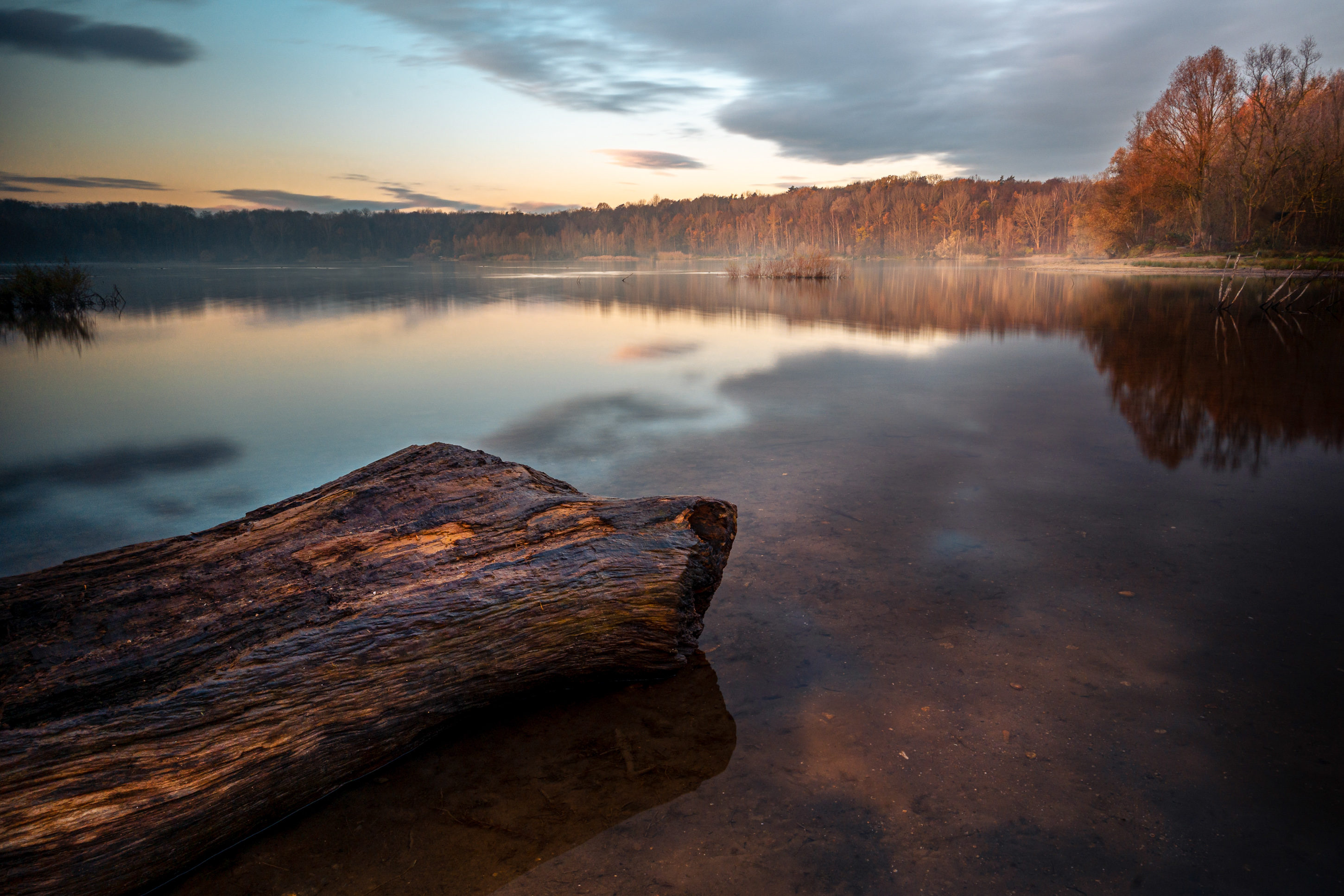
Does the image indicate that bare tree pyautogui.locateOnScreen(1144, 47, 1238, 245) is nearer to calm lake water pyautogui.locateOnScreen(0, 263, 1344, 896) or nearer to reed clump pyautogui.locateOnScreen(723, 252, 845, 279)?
reed clump pyautogui.locateOnScreen(723, 252, 845, 279)

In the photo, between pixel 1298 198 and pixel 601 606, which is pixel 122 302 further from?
pixel 1298 198

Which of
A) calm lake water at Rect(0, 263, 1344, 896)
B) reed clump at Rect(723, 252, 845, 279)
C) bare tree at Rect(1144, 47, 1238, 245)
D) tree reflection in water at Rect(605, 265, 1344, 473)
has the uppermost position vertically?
bare tree at Rect(1144, 47, 1238, 245)

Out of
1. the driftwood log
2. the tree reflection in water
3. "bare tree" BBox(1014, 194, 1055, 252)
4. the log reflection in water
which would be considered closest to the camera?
the driftwood log

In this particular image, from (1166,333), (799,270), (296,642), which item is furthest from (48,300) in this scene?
(1166,333)

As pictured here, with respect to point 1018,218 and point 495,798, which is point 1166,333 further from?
point 1018,218

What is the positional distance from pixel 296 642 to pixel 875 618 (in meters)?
2.66

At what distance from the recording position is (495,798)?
8.30ft

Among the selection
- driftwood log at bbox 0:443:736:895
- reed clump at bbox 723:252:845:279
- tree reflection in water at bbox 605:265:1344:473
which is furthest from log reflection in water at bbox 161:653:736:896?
reed clump at bbox 723:252:845:279

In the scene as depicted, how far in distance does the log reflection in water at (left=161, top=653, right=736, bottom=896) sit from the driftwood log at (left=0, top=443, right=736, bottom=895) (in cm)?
12

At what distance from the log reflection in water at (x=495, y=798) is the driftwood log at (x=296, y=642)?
12 cm

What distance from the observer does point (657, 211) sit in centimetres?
18325

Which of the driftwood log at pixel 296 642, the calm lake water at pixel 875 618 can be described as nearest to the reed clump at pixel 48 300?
the calm lake water at pixel 875 618

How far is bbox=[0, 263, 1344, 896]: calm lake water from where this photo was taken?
228cm

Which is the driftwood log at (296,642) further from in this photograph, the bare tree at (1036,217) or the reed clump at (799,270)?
the bare tree at (1036,217)
